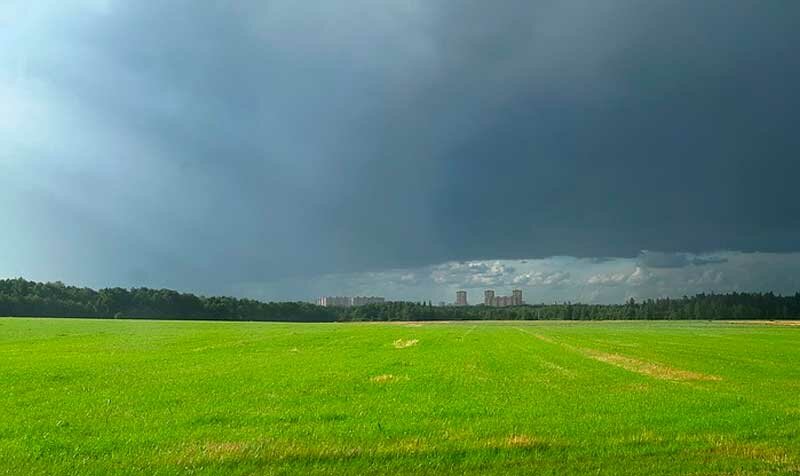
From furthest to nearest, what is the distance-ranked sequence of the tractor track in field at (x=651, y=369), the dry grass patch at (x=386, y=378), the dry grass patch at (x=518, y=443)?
the tractor track in field at (x=651, y=369)
the dry grass patch at (x=386, y=378)
the dry grass patch at (x=518, y=443)

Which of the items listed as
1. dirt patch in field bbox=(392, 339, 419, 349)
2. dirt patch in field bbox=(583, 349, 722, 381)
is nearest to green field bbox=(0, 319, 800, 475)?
dirt patch in field bbox=(583, 349, 722, 381)

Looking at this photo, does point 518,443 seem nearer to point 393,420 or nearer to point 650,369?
point 393,420

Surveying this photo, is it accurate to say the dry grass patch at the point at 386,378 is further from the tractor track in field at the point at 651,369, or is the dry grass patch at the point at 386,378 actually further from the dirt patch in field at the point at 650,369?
the dirt patch in field at the point at 650,369

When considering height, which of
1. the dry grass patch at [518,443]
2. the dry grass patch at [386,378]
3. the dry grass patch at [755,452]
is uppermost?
the dry grass patch at [386,378]

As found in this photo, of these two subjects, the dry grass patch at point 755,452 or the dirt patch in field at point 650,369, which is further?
the dirt patch in field at point 650,369

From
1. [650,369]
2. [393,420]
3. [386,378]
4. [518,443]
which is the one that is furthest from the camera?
[650,369]

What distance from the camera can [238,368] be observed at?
33812 mm

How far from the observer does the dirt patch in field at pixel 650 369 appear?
30587 millimetres

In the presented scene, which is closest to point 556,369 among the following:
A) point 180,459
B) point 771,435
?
point 771,435

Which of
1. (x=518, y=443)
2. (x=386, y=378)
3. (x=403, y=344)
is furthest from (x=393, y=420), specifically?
(x=403, y=344)

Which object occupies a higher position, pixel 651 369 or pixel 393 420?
pixel 651 369

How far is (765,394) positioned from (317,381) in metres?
17.5

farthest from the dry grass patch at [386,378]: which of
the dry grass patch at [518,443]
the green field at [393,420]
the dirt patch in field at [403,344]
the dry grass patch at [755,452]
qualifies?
the dirt patch in field at [403,344]

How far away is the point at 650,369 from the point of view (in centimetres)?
3491
